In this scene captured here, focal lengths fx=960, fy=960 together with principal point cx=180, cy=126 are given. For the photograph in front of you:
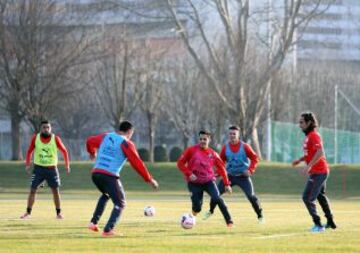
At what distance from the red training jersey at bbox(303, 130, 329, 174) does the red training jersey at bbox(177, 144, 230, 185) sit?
2.11m

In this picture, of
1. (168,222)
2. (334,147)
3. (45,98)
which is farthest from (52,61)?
(168,222)

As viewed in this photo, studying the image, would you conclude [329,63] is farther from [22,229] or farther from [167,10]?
[22,229]

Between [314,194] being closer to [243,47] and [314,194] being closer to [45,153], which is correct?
[45,153]

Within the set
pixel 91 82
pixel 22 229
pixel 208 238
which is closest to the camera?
pixel 208 238

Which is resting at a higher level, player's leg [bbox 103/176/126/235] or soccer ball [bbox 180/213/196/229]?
player's leg [bbox 103/176/126/235]

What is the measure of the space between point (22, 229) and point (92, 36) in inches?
1528

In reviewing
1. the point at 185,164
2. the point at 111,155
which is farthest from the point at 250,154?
the point at 111,155

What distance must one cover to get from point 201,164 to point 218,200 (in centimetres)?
84

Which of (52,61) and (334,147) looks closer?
(52,61)

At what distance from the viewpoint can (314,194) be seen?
680 inches

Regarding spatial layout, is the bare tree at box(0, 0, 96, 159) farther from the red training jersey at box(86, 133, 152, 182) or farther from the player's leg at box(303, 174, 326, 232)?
the red training jersey at box(86, 133, 152, 182)

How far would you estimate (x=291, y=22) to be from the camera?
5109 centimetres

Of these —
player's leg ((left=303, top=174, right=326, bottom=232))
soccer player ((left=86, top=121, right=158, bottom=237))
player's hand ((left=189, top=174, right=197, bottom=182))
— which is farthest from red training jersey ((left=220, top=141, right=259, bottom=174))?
soccer player ((left=86, top=121, right=158, bottom=237))

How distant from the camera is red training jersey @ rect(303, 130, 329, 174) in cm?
1720
